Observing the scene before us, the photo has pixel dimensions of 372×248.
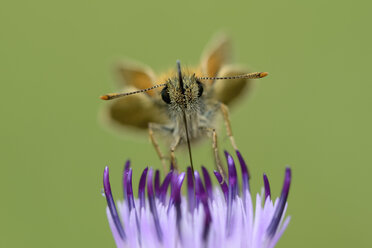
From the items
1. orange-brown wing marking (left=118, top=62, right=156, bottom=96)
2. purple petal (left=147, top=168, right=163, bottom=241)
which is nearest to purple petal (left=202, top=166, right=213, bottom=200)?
purple petal (left=147, top=168, right=163, bottom=241)

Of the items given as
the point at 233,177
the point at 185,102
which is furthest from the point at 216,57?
the point at 233,177

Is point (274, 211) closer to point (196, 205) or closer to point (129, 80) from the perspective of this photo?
point (196, 205)

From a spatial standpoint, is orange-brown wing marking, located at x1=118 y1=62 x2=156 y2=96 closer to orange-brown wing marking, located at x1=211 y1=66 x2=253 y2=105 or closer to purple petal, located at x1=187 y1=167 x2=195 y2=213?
orange-brown wing marking, located at x1=211 y1=66 x2=253 y2=105

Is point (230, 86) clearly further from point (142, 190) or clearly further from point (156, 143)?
point (142, 190)

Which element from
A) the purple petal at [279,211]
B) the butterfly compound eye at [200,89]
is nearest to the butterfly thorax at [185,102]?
the butterfly compound eye at [200,89]

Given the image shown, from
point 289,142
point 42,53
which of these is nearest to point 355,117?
point 289,142
